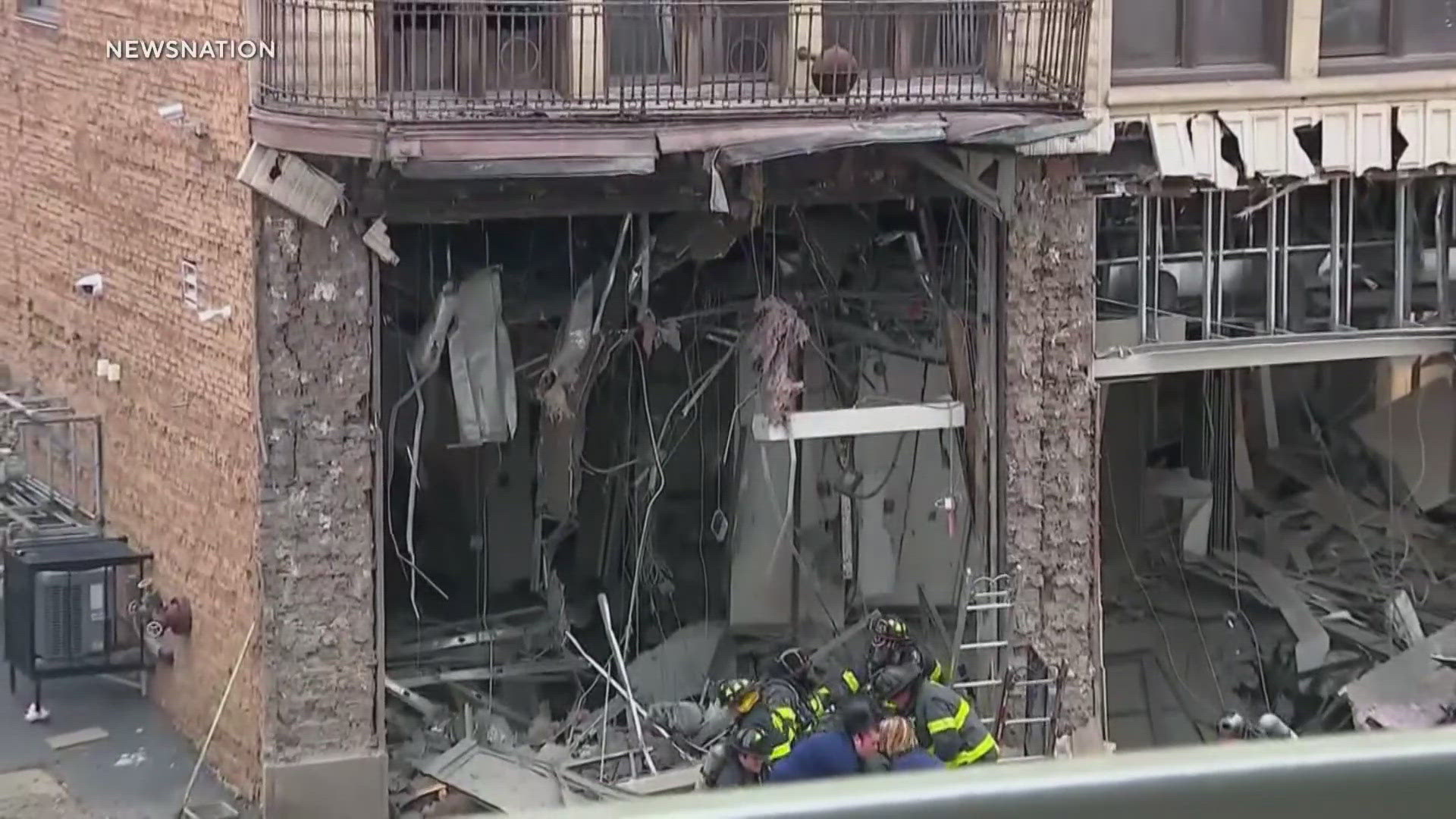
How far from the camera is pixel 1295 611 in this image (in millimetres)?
14688

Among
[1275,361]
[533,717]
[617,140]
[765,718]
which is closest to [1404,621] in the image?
[1275,361]

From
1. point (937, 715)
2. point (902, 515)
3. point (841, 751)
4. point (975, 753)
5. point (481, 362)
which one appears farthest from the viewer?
point (902, 515)

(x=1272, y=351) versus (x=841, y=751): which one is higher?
(x=1272, y=351)

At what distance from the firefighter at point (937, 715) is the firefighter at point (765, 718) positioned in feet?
1.95

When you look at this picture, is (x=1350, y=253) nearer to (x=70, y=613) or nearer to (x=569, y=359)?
(x=569, y=359)

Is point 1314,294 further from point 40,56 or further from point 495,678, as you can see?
point 40,56

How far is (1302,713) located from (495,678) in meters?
5.69

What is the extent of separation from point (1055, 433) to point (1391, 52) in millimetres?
3325

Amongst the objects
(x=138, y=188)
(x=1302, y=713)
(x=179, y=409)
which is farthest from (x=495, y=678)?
(x=1302, y=713)

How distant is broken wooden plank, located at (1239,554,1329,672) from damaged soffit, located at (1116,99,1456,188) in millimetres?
3485

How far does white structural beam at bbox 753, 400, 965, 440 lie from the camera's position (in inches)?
482

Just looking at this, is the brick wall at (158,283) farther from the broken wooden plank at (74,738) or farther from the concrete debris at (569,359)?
the concrete debris at (569,359)

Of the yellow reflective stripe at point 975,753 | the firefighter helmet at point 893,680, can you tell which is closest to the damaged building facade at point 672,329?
the firefighter helmet at point 893,680

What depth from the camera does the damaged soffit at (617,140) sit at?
10.6m
